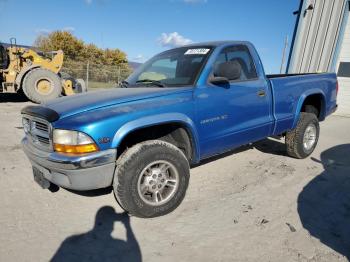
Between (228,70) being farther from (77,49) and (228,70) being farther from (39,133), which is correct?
(77,49)

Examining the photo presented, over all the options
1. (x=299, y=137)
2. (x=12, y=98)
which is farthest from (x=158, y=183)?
→ (x=12, y=98)

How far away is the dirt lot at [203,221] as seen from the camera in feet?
8.40

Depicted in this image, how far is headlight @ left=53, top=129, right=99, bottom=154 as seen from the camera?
8.87 ft

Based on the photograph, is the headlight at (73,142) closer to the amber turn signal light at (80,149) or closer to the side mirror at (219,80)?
the amber turn signal light at (80,149)

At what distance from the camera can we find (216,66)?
3734 mm

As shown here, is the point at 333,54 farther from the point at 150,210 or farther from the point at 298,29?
the point at 150,210

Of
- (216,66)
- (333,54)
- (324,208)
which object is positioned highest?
(333,54)

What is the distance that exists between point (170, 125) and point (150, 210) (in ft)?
3.12

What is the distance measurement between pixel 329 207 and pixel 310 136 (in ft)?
7.14

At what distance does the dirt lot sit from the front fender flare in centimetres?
75

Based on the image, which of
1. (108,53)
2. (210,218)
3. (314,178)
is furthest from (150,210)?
(108,53)

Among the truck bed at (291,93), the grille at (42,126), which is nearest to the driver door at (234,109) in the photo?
the truck bed at (291,93)

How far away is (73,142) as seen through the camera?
8.91 ft

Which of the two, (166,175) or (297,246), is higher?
(166,175)
